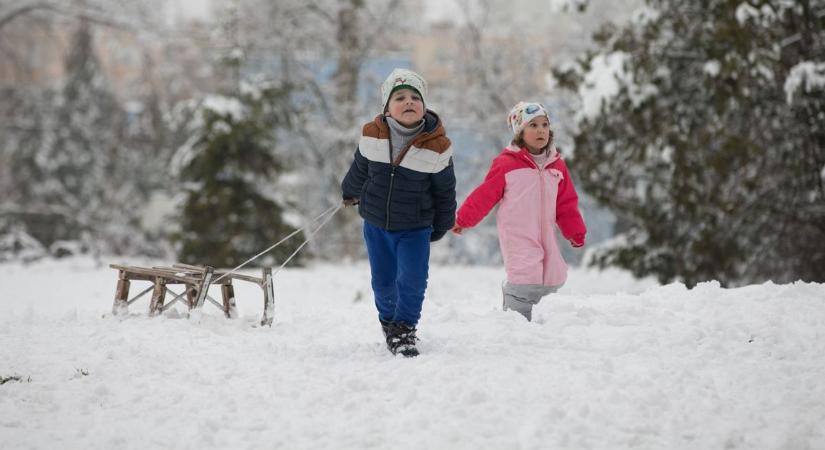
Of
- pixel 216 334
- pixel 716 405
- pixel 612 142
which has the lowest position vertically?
pixel 216 334

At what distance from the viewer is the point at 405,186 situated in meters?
4.37

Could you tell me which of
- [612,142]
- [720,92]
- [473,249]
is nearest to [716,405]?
[720,92]

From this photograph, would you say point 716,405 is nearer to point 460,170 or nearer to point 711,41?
point 711,41

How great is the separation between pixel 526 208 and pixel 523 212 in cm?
3

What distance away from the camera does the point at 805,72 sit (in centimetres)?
803

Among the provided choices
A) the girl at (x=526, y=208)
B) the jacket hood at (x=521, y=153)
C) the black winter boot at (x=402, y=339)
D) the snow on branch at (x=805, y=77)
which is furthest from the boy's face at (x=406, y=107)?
the snow on branch at (x=805, y=77)

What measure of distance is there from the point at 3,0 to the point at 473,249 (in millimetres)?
13358

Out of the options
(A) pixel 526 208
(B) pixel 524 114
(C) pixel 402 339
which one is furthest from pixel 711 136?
(C) pixel 402 339

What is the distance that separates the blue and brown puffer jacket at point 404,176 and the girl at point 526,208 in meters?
0.56

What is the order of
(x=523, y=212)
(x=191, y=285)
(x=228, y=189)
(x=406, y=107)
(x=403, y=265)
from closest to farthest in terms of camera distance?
1. (x=406, y=107)
2. (x=403, y=265)
3. (x=523, y=212)
4. (x=191, y=285)
5. (x=228, y=189)

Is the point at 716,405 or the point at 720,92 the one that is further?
the point at 720,92

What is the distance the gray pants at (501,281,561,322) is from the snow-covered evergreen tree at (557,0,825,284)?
4.82m

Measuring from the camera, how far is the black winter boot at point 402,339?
432 cm

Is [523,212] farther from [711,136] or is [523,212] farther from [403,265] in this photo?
[711,136]
